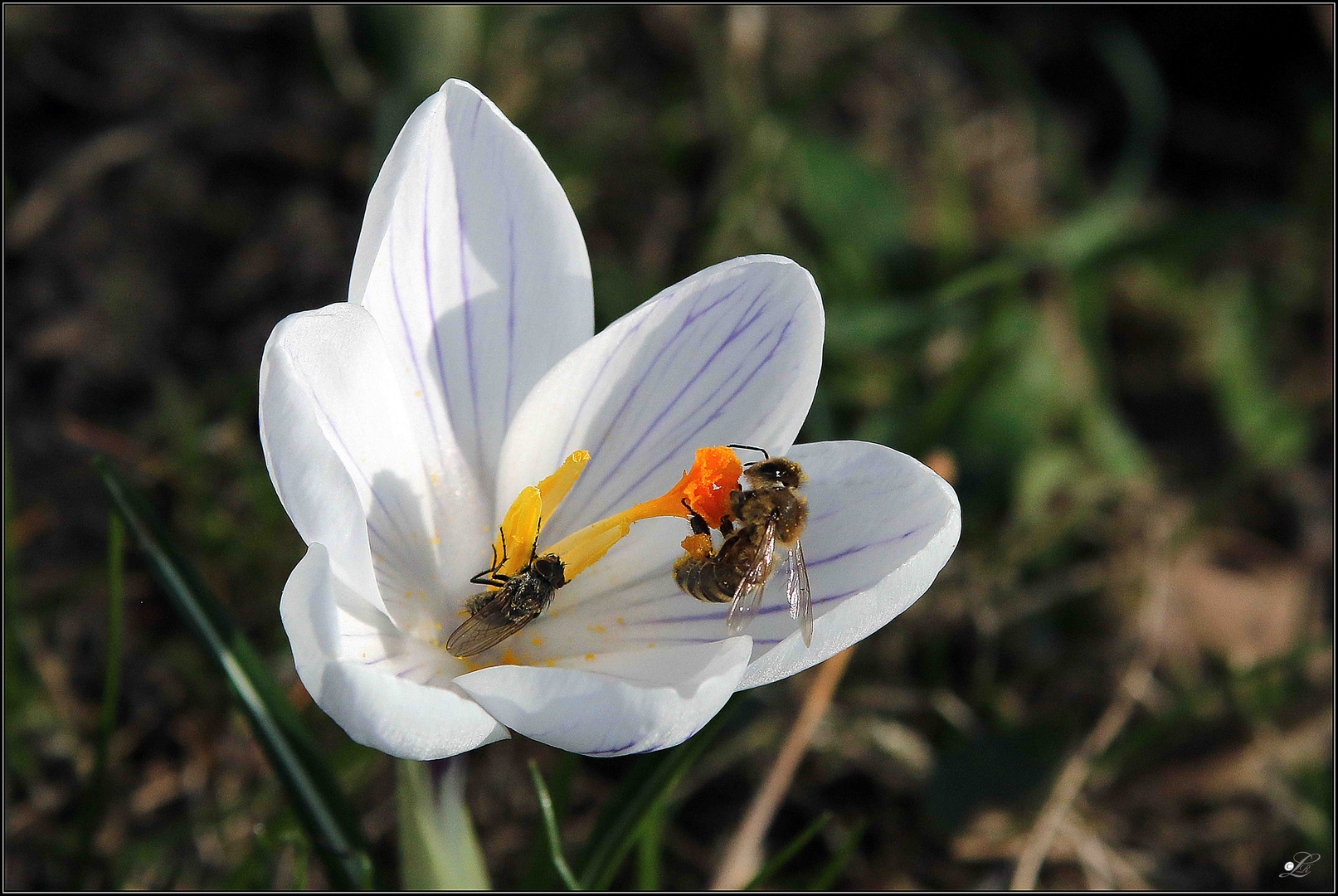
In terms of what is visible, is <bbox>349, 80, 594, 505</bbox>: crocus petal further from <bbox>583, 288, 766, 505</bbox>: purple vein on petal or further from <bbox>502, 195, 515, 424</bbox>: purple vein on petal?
<bbox>583, 288, 766, 505</bbox>: purple vein on petal

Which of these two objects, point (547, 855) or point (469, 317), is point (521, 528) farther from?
point (547, 855)

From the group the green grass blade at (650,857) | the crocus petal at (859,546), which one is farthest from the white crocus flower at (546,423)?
the green grass blade at (650,857)

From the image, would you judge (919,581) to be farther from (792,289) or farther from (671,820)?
(671,820)

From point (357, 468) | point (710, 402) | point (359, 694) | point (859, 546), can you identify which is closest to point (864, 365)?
point (710, 402)

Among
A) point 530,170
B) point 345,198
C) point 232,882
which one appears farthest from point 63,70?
point 232,882

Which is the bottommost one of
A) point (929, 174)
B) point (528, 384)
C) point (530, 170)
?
point (929, 174)

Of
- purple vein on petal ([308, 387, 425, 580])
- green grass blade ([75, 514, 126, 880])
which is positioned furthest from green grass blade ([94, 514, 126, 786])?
purple vein on petal ([308, 387, 425, 580])

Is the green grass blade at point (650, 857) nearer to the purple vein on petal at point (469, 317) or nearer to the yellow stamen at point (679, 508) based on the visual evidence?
the yellow stamen at point (679, 508)
